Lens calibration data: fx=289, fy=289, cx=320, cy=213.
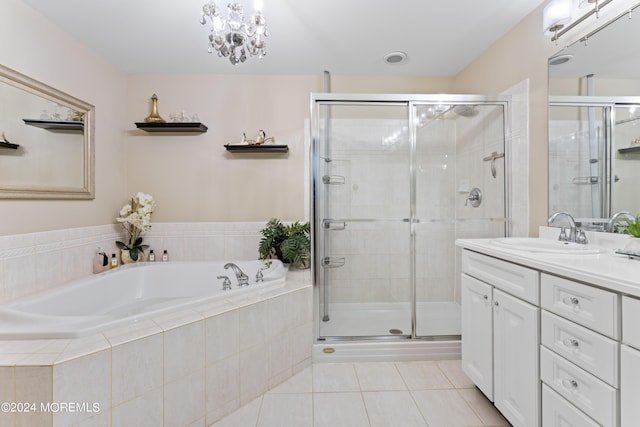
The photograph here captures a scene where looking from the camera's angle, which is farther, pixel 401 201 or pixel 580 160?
pixel 401 201

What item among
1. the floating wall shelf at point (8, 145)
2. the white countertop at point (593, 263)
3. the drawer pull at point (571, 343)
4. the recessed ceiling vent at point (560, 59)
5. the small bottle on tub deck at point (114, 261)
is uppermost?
the recessed ceiling vent at point (560, 59)

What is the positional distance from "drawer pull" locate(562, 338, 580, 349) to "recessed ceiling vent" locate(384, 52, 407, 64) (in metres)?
2.25

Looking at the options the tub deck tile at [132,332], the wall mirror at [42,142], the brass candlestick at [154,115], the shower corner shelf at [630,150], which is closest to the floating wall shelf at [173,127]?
the brass candlestick at [154,115]

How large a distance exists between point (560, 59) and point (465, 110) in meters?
0.67

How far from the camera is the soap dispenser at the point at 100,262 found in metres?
2.28

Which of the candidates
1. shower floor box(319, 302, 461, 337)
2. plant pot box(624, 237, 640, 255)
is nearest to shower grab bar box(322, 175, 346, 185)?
shower floor box(319, 302, 461, 337)

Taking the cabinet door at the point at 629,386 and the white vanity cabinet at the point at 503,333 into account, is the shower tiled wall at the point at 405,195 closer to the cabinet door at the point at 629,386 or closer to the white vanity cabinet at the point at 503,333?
the white vanity cabinet at the point at 503,333

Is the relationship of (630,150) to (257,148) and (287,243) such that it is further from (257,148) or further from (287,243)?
(257,148)

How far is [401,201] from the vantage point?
232 cm

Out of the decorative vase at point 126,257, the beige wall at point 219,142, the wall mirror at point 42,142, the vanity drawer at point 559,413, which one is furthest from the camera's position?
the beige wall at point 219,142

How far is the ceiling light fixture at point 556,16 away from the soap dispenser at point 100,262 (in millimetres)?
3422

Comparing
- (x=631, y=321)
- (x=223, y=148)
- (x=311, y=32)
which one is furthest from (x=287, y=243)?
(x=631, y=321)

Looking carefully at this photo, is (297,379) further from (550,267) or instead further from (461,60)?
(461,60)

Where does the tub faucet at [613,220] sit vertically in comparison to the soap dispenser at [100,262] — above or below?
above
